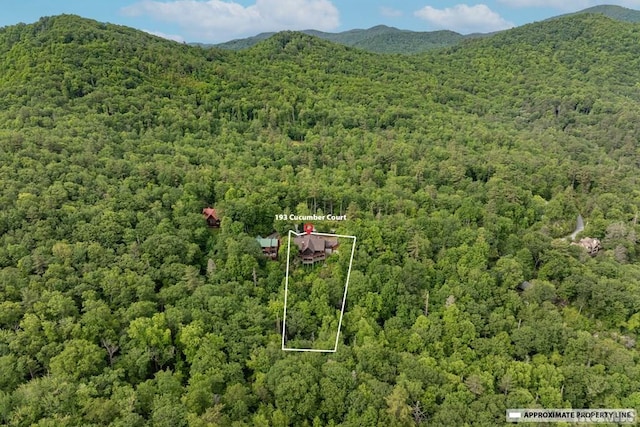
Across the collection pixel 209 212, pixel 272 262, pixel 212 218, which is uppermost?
pixel 209 212

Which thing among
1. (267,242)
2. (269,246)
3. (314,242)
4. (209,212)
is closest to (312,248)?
(314,242)

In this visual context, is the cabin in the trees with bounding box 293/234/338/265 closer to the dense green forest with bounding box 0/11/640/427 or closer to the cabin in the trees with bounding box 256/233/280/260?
the dense green forest with bounding box 0/11/640/427

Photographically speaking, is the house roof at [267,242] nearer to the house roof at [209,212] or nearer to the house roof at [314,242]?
the house roof at [314,242]

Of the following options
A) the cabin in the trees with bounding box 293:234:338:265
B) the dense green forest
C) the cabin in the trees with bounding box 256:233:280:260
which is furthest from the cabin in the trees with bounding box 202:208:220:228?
the cabin in the trees with bounding box 293:234:338:265

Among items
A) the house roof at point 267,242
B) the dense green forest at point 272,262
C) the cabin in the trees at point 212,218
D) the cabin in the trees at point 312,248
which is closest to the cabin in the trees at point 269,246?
the house roof at point 267,242

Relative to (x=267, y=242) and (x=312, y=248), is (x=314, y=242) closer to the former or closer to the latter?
(x=312, y=248)
